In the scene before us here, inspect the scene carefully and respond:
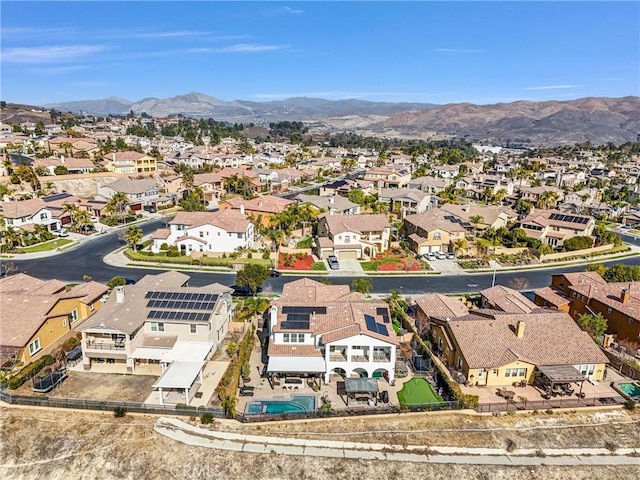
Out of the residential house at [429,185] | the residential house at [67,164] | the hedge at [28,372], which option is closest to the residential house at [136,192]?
the residential house at [67,164]

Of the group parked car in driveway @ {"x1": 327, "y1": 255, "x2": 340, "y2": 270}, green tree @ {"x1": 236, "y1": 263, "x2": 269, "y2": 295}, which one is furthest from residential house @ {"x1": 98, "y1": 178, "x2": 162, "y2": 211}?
green tree @ {"x1": 236, "y1": 263, "x2": 269, "y2": 295}

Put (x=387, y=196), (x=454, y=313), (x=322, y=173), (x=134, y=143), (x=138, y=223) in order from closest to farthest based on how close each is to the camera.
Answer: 1. (x=454, y=313)
2. (x=138, y=223)
3. (x=387, y=196)
4. (x=322, y=173)
5. (x=134, y=143)

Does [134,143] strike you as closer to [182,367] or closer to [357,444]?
[182,367]

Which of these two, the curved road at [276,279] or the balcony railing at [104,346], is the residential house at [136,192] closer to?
the curved road at [276,279]

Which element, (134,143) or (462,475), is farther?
(134,143)

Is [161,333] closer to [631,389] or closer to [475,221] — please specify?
[631,389]

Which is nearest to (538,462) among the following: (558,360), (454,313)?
(558,360)
